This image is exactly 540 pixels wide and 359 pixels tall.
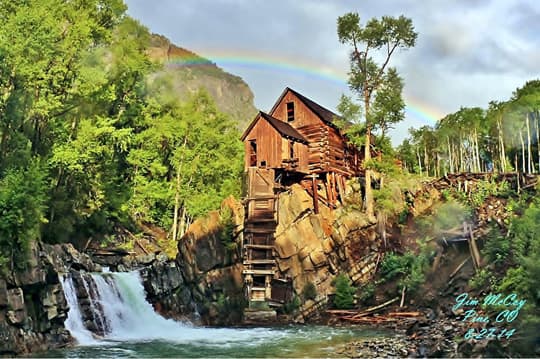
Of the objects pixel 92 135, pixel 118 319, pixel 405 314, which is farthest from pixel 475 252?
pixel 92 135

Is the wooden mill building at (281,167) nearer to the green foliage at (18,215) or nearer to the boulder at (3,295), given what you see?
the green foliage at (18,215)

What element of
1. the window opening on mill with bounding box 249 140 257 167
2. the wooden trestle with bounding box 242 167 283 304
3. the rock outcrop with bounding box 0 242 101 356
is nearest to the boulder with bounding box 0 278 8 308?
the rock outcrop with bounding box 0 242 101 356

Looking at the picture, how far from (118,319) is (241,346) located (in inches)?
301

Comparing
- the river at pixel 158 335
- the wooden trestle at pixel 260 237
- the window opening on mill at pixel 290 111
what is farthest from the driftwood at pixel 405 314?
the window opening on mill at pixel 290 111

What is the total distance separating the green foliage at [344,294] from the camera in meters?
27.0

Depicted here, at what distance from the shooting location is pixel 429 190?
39.2 metres

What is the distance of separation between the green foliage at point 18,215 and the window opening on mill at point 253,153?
60.7 feet

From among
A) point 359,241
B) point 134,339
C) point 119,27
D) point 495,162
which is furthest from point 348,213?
point 495,162

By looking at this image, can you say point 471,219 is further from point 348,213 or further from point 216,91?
point 216,91

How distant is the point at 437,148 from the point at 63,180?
57608mm

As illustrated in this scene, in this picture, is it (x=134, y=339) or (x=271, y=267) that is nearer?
(x=134, y=339)

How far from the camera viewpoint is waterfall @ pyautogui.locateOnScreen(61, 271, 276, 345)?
2089 cm

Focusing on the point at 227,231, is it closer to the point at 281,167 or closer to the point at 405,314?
the point at 281,167

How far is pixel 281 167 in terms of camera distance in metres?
33.3
